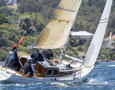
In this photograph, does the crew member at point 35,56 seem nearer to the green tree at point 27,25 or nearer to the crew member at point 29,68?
the crew member at point 29,68

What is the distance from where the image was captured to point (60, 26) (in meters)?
23.5

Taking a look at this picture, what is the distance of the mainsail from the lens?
2298 cm

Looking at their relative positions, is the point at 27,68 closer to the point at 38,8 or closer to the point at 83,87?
the point at 83,87

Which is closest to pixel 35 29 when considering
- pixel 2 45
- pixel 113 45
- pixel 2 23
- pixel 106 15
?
pixel 2 23

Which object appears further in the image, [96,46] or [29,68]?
[96,46]

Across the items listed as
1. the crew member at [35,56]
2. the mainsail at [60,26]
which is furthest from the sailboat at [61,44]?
the crew member at [35,56]

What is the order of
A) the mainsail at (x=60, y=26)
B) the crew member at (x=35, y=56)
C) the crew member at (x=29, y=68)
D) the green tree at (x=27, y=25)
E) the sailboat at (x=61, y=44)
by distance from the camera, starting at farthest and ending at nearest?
the green tree at (x=27, y=25), the mainsail at (x=60, y=26), the crew member at (x=35, y=56), the sailboat at (x=61, y=44), the crew member at (x=29, y=68)

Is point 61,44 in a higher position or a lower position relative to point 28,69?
higher

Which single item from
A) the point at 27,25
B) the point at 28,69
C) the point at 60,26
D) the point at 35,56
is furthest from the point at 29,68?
the point at 27,25

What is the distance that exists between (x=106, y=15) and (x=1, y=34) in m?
43.2

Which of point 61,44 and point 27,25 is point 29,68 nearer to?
point 61,44

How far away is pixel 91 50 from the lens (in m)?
24.7

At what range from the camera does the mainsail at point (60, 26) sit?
905 inches

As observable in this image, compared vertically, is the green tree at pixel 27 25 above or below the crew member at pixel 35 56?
above
